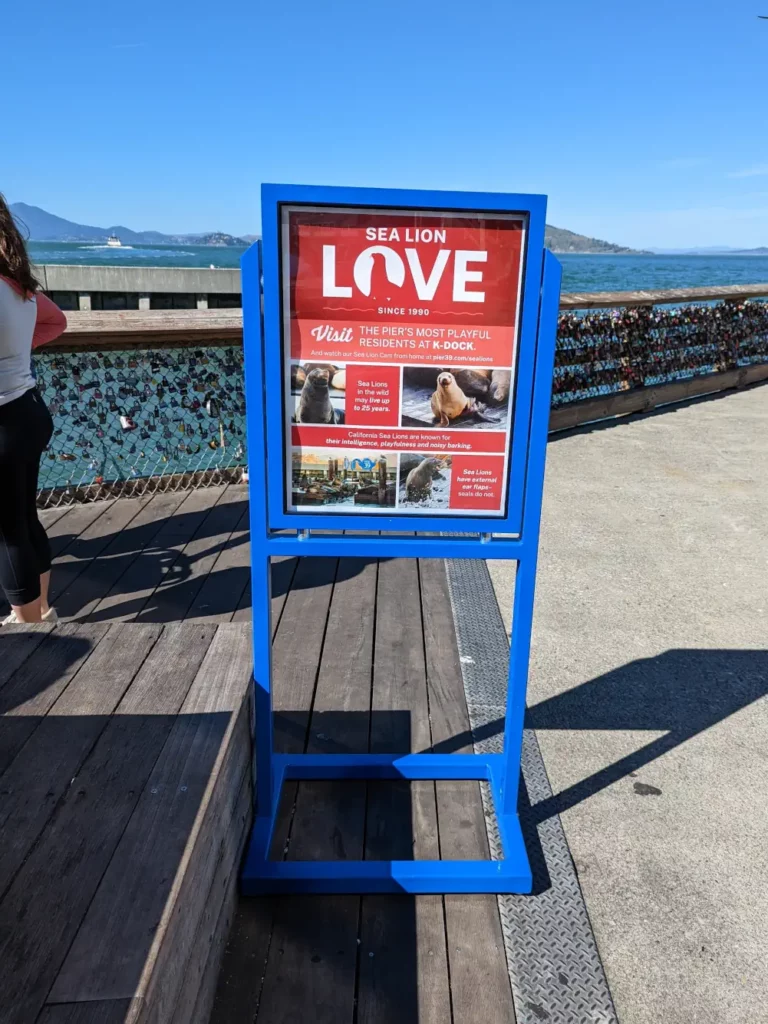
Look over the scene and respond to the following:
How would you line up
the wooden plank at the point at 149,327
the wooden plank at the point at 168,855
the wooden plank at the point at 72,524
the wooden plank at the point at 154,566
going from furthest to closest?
the wooden plank at the point at 149,327, the wooden plank at the point at 72,524, the wooden plank at the point at 154,566, the wooden plank at the point at 168,855

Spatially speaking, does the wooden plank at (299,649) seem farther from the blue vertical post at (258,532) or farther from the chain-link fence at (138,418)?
the chain-link fence at (138,418)

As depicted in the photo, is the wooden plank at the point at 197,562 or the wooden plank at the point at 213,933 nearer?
the wooden plank at the point at 213,933

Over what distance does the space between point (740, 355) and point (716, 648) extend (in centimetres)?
784

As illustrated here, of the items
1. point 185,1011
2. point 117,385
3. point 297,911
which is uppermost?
point 117,385

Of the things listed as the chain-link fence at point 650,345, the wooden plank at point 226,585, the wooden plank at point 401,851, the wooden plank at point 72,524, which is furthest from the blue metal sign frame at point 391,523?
the chain-link fence at point 650,345

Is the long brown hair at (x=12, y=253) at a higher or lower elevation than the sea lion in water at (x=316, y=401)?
higher

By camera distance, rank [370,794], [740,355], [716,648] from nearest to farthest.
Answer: [370,794]
[716,648]
[740,355]

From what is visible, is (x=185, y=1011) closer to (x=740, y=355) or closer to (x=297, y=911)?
(x=297, y=911)

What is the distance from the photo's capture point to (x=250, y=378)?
6.51 feet

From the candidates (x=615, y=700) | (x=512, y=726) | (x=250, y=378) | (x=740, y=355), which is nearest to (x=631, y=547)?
(x=615, y=700)

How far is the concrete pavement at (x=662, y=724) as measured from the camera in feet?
6.77

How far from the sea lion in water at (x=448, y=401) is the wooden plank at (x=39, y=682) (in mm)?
1426

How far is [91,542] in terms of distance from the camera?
4676mm

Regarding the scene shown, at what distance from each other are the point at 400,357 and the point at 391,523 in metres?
0.46
